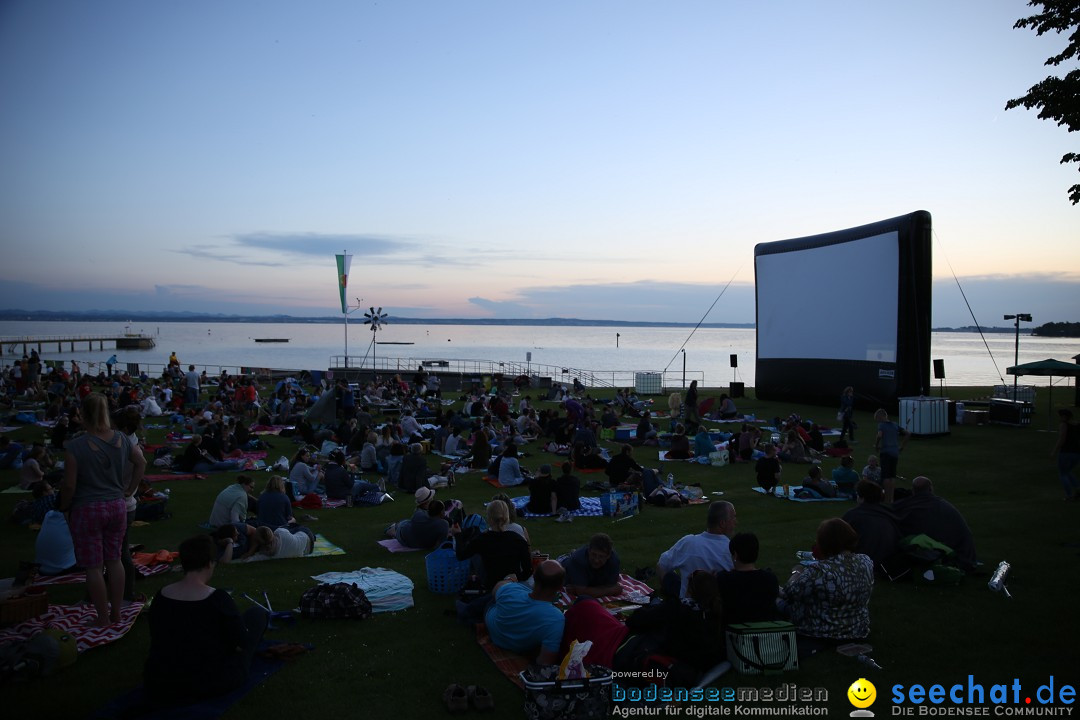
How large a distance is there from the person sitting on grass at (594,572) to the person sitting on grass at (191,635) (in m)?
2.64

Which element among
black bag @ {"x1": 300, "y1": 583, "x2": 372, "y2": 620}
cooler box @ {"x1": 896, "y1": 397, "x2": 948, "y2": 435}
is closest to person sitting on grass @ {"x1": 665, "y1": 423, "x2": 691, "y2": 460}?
cooler box @ {"x1": 896, "y1": 397, "x2": 948, "y2": 435}

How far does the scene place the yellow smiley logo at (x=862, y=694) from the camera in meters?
4.13

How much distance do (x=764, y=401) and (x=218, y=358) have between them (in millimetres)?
66502

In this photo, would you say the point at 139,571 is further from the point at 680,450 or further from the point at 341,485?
the point at 680,450

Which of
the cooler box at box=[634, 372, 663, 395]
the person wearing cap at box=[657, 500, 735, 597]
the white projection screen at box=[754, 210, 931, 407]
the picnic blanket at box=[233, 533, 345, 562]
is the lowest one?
the picnic blanket at box=[233, 533, 345, 562]

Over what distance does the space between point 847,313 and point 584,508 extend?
591 inches

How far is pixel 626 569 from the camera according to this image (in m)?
6.75

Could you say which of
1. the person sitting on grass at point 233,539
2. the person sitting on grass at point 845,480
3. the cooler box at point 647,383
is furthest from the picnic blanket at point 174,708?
the cooler box at point 647,383

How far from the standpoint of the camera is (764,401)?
2525cm

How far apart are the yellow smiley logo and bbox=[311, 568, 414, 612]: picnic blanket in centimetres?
332

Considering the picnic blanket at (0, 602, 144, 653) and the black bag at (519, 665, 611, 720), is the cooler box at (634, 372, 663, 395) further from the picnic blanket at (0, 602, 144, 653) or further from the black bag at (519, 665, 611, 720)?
the black bag at (519, 665, 611, 720)

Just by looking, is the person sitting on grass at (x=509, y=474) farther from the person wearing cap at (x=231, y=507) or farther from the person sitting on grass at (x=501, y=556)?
the person sitting on grass at (x=501, y=556)

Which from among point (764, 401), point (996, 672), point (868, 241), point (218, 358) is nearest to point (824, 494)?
point (996, 672)

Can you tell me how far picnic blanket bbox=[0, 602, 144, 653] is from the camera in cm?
486
